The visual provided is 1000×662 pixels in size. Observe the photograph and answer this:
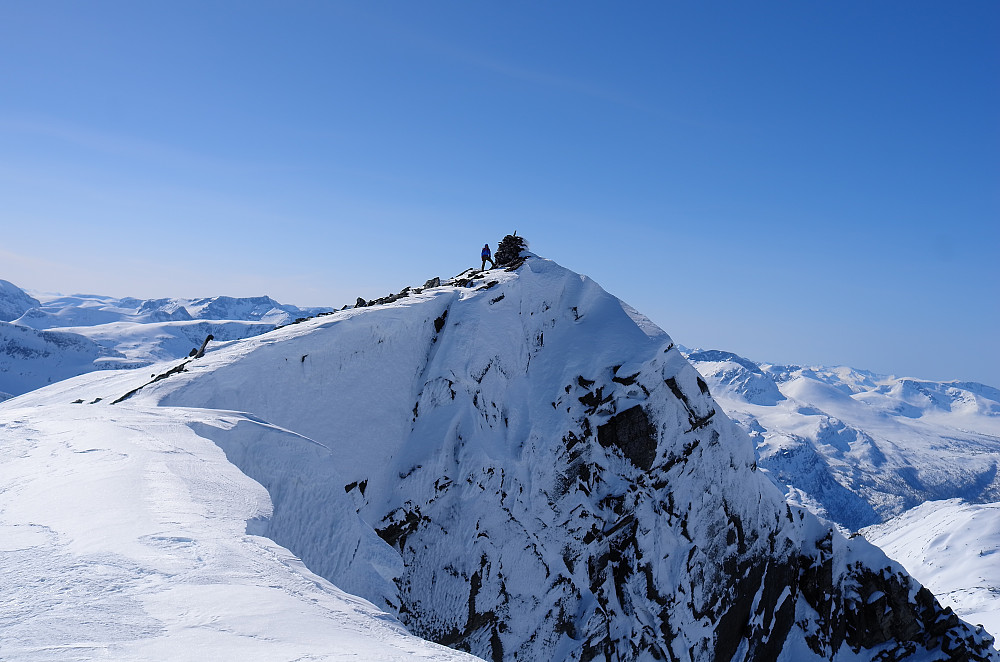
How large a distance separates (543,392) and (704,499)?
13.4 metres

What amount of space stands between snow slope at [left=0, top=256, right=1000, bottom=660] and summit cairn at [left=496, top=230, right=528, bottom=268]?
2.80 m

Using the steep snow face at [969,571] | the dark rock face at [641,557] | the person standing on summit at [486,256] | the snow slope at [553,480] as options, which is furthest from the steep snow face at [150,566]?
the steep snow face at [969,571]

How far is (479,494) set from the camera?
32.1m

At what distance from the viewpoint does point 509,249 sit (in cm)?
4753

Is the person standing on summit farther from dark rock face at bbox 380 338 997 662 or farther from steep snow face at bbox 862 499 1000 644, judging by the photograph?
steep snow face at bbox 862 499 1000 644

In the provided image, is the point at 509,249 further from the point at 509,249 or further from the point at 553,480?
the point at 553,480

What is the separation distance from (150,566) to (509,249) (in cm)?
4090

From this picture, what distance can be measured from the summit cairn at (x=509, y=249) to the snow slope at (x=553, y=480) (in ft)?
9.19

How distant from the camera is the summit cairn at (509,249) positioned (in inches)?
1838

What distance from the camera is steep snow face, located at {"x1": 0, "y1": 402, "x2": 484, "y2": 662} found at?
6.70 metres

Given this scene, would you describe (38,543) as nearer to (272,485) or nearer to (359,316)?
(272,485)

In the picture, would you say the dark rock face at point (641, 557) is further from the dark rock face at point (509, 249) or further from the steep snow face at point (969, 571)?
the steep snow face at point (969, 571)

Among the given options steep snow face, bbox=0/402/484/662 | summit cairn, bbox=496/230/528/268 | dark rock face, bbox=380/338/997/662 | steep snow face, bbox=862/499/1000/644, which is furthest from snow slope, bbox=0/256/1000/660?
steep snow face, bbox=862/499/1000/644

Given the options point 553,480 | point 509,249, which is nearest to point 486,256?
point 509,249
